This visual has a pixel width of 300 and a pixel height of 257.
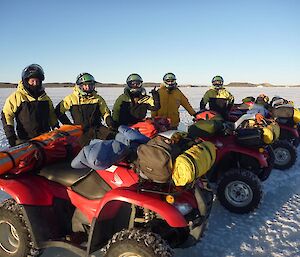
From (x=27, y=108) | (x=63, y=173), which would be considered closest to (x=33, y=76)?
(x=27, y=108)

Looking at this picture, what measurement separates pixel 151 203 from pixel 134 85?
3791 mm

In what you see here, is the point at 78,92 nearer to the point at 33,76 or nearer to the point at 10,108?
the point at 33,76

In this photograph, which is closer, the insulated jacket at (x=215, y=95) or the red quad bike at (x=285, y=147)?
the red quad bike at (x=285, y=147)

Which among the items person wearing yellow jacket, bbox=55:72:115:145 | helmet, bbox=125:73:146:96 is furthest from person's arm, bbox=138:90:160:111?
person wearing yellow jacket, bbox=55:72:115:145

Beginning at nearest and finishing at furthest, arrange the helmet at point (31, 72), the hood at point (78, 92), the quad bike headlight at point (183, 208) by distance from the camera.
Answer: the quad bike headlight at point (183, 208) < the helmet at point (31, 72) < the hood at point (78, 92)

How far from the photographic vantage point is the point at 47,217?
3238 millimetres

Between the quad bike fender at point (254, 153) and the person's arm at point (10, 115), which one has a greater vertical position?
the person's arm at point (10, 115)

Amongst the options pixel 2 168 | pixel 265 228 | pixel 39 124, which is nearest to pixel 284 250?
pixel 265 228

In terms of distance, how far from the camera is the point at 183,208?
2.86 metres

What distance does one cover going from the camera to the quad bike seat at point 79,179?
3.11 metres

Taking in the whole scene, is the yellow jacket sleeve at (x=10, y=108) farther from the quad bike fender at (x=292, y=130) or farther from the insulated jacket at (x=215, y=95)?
the quad bike fender at (x=292, y=130)

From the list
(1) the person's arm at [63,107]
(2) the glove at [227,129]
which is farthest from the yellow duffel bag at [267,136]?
(1) the person's arm at [63,107]

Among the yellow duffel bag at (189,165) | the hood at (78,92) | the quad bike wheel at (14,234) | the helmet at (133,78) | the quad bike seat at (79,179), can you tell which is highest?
the helmet at (133,78)

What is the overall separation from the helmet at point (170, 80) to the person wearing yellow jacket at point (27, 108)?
9.87 feet
